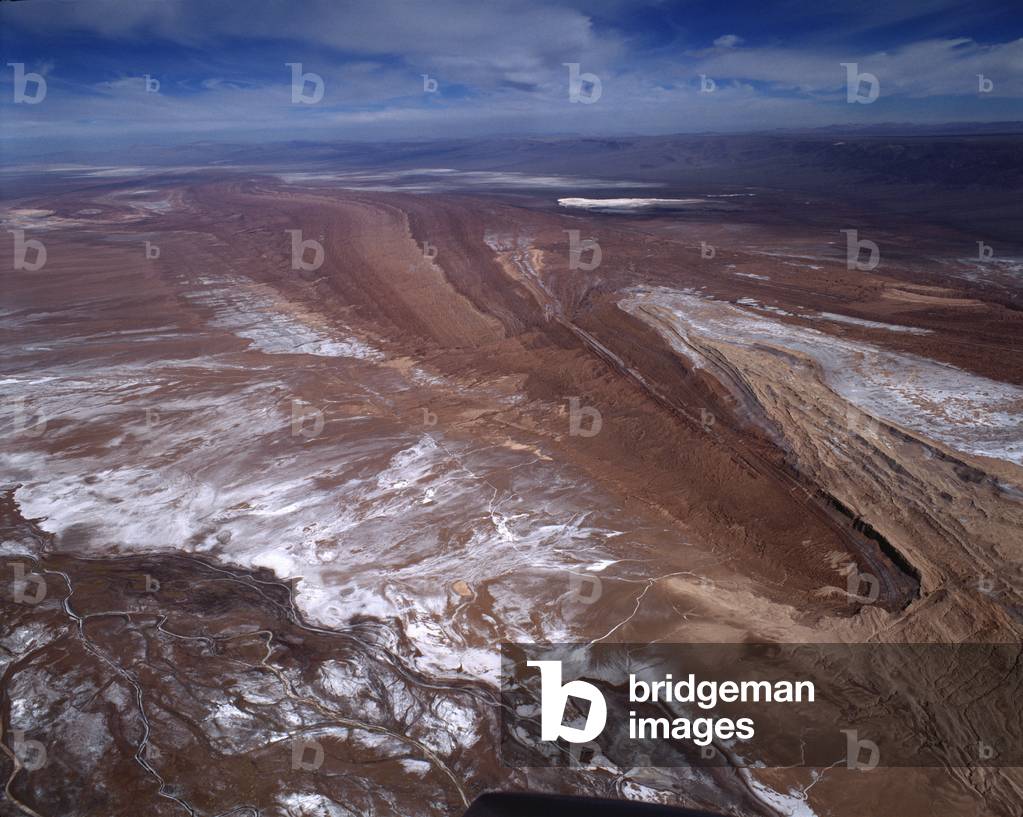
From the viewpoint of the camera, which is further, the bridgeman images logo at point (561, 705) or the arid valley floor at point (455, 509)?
the bridgeman images logo at point (561, 705)

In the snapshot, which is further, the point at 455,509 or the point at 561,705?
the point at 455,509

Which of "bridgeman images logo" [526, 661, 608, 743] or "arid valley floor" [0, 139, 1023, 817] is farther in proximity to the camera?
"bridgeman images logo" [526, 661, 608, 743]

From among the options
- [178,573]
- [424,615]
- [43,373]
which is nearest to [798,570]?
[424,615]

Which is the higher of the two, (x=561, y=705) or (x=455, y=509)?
(x=455, y=509)

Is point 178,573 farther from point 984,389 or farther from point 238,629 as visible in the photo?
point 984,389

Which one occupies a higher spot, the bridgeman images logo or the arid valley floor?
the arid valley floor
